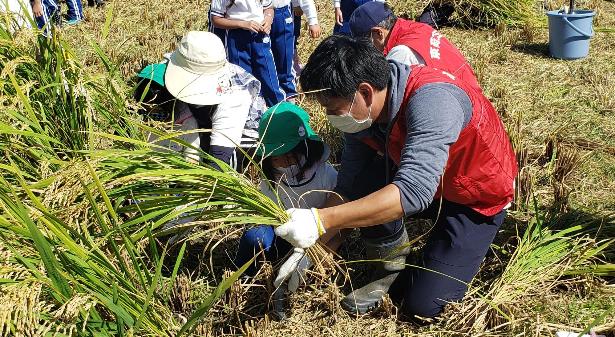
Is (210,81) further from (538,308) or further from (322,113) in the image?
(538,308)

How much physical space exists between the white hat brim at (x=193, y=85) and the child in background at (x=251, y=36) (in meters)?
1.21

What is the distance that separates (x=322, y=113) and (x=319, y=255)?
192 cm

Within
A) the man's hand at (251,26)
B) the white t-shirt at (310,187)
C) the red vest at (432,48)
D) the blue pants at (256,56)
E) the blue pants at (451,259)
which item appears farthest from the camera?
the blue pants at (256,56)

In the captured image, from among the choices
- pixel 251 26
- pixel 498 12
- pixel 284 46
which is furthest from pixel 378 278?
pixel 498 12

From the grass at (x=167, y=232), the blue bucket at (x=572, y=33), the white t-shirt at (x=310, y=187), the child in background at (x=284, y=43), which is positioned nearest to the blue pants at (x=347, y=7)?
the child in background at (x=284, y=43)

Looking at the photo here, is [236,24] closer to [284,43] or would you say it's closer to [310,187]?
[284,43]

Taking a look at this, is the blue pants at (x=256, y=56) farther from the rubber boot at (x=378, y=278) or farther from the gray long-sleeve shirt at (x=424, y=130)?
the gray long-sleeve shirt at (x=424, y=130)

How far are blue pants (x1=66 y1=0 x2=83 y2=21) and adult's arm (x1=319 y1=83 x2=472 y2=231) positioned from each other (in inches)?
229

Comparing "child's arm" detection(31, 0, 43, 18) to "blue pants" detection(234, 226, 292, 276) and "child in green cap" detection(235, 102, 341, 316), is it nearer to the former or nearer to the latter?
"child in green cap" detection(235, 102, 341, 316)

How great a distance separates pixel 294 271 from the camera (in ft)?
7.97

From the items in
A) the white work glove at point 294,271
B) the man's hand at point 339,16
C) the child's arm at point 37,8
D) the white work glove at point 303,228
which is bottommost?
the man's hand at point 339,16

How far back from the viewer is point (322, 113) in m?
4.20

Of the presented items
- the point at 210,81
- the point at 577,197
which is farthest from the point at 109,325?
the point at 577,197

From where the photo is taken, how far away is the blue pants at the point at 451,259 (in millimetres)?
2541
